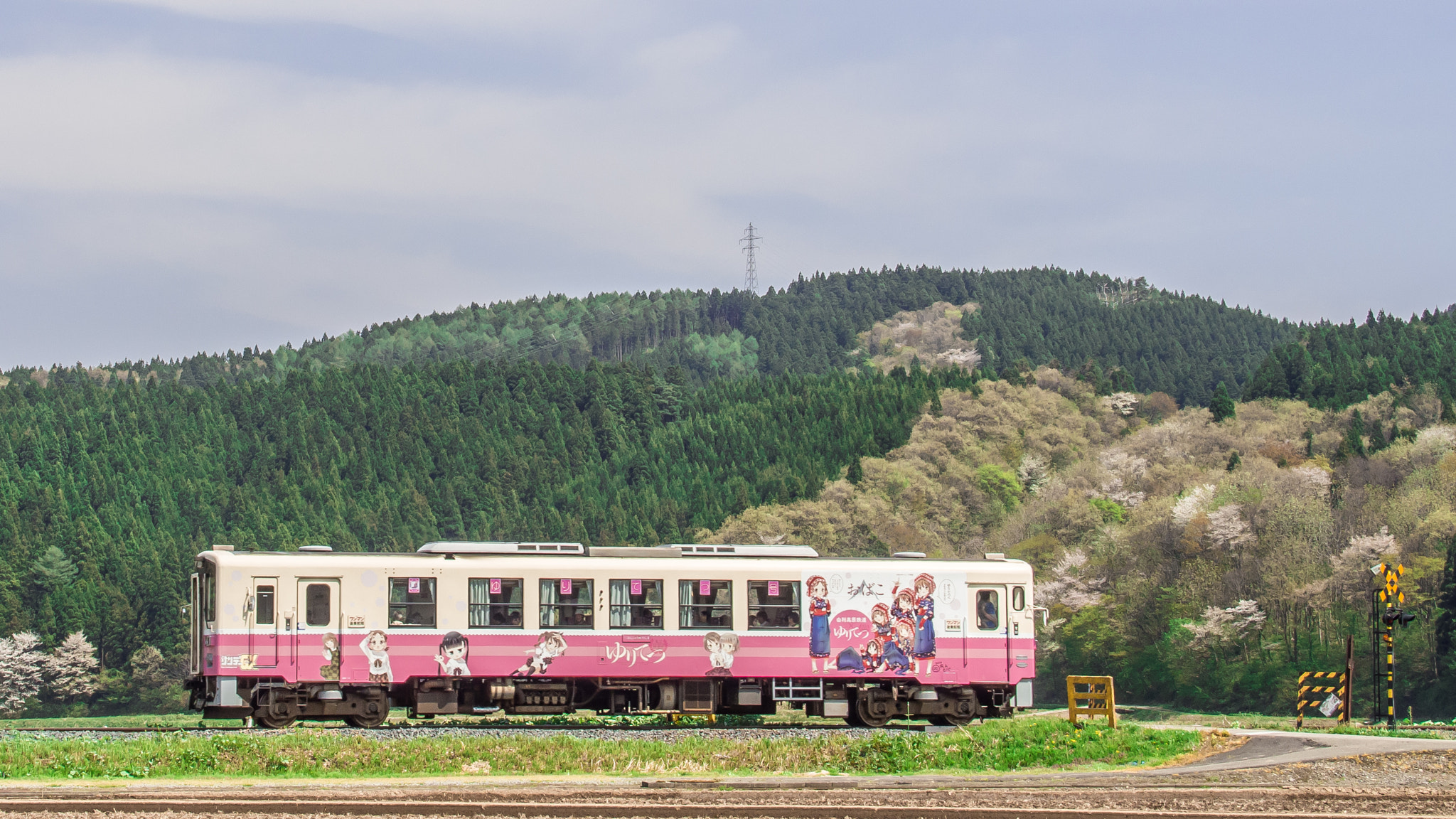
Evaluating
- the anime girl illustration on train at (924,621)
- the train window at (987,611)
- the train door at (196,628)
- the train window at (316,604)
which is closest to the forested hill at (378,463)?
the train door at (196,628)

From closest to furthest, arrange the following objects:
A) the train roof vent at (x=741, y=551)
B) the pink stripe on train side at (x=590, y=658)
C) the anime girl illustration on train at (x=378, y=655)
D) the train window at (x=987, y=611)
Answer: the pink stripe on train side at (x=590, y=658) → the anime girl illustration on train at (x=378, y=655) → the train roof vent at (x=741, y=551) → the train window at (x=987, y=611)

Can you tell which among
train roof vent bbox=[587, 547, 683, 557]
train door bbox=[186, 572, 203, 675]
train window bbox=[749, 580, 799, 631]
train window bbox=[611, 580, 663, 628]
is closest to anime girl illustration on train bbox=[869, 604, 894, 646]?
train window bbox=[749, 580, 799, 631]

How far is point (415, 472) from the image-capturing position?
532 ft

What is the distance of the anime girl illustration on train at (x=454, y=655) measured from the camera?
27.1 metres

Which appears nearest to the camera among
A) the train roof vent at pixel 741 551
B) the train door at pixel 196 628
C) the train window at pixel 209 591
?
the train window at pixel 209 591

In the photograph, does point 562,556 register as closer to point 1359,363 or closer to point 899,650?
point 899,650

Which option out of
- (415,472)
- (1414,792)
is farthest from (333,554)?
(415,472)

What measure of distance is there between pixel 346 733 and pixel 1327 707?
83.8 ft

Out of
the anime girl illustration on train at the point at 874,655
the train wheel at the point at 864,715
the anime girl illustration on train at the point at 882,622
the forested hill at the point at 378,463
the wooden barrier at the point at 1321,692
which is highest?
the forested hill at the point at 378,463

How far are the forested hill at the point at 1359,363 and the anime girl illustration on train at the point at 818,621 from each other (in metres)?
83.6

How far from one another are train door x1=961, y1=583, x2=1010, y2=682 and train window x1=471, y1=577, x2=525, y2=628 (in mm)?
8401

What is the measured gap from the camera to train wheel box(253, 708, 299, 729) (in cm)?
2666

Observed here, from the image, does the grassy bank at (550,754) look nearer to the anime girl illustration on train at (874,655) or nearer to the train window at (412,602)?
the train window at (412,602)

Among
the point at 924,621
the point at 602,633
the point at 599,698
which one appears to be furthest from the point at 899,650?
the point at 599,698
